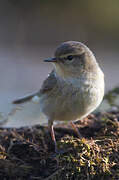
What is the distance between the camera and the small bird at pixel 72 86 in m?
4.84

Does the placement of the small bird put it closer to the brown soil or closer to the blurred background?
the brown soil

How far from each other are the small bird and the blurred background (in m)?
7.30

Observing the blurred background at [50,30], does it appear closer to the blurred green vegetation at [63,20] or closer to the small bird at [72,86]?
the blurred green vegetation at [63,20]

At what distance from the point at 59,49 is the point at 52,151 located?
58.9 inches

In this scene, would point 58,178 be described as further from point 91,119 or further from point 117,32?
point 117,32

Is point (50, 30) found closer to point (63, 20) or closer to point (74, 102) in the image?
point (63, 20)

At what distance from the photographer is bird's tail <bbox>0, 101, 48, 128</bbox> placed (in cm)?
585

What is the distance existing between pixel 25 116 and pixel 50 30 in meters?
8.51

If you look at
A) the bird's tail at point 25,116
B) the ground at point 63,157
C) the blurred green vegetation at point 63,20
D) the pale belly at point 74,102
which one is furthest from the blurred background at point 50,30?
the ground at point 63,157

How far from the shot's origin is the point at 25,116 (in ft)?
20.3

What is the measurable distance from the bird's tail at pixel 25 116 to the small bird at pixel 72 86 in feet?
2.57

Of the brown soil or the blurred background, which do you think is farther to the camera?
the blurred background

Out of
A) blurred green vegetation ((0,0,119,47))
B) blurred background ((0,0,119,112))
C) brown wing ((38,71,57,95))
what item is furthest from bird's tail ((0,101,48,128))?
blurred green vegetation ((0,0,119,47))

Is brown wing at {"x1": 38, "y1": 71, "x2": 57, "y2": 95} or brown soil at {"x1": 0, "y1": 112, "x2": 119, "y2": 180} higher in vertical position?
brown wing at {"x1": 38, "y1": 71, "x2": 57, "y2": 95}
